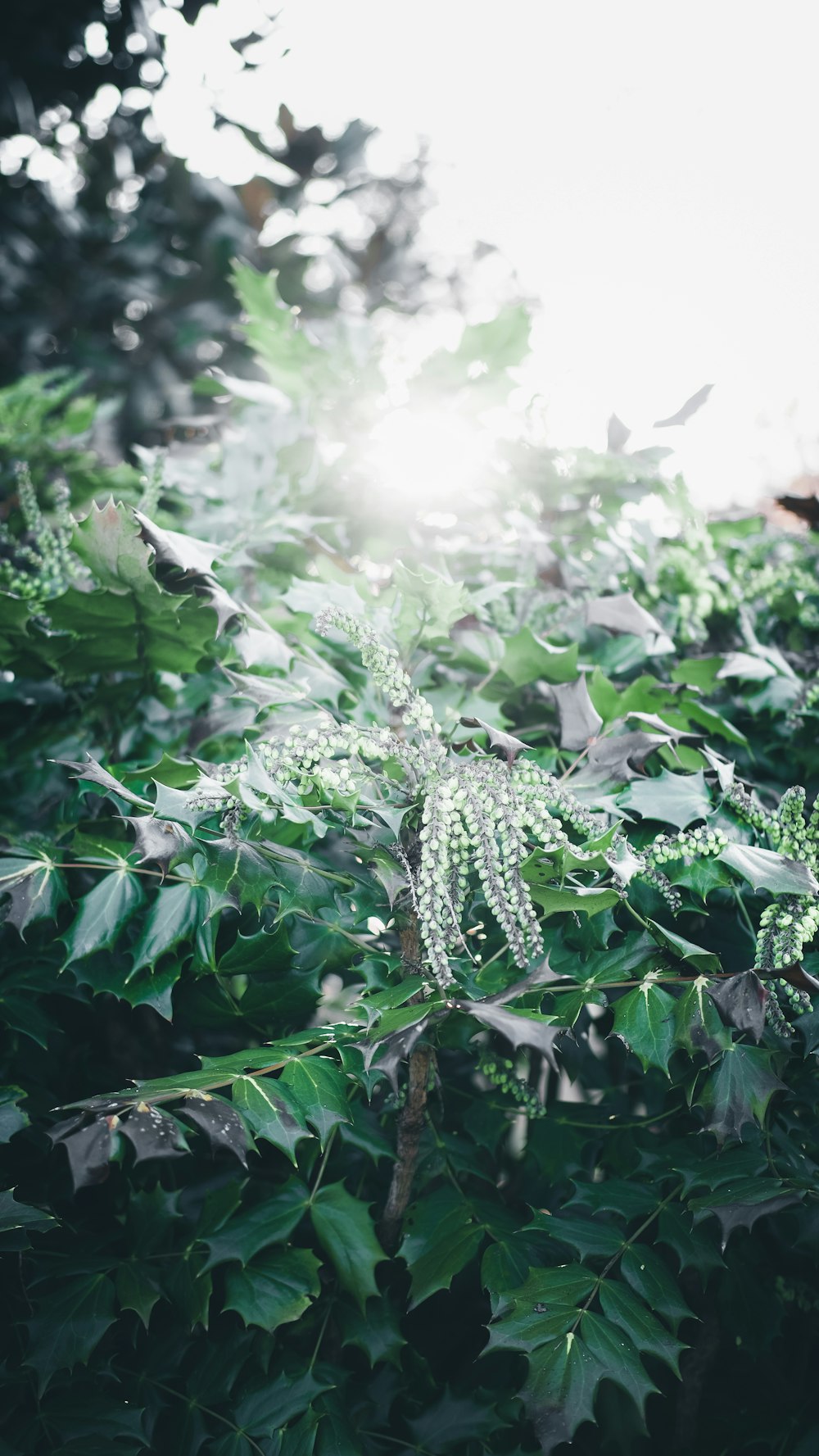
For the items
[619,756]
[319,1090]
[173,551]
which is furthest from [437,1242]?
[173,551]

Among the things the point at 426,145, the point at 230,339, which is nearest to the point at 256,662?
the point at 230,339

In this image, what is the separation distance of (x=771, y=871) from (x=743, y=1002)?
0.55 ft

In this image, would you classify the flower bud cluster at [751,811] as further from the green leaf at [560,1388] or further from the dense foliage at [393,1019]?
the green leaf at [560,1388]

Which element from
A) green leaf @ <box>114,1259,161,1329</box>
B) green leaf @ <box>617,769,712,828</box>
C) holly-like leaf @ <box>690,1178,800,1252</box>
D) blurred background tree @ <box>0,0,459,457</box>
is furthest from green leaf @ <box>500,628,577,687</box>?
blurred background tree @ <box>0,0,459,457</box>

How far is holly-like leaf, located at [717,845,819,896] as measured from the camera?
0.99 m

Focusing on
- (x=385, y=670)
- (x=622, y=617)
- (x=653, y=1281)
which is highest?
(x=385, y=670)

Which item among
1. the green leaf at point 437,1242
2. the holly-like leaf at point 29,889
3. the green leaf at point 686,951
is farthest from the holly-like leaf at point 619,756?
the holly-like leaf at point 29,889

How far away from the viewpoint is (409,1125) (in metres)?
1.20

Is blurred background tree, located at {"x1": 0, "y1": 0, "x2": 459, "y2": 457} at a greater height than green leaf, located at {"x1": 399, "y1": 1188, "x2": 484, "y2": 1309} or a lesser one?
greater

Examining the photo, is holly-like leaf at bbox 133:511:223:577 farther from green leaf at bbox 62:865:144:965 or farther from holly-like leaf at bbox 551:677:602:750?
holly-like leaf at bbox 551:677:602:750

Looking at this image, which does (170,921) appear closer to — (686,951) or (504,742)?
(504,742)

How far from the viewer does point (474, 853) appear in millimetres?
1001

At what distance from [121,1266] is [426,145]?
3.36m

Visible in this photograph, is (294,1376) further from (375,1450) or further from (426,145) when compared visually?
(426,145)
